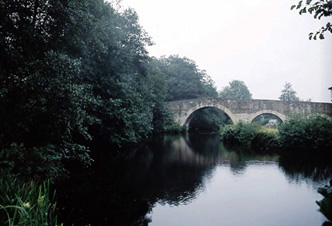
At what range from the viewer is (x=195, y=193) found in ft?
20.2

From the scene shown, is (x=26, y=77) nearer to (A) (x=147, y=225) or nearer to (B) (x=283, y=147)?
(A) (x=147, y=225)

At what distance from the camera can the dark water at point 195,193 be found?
4.72 meters

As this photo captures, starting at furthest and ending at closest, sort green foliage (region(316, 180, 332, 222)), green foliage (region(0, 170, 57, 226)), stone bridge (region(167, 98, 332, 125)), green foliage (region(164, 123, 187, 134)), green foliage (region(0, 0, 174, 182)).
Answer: green foliage (region(164, 123, 187, 134)) < stone bridge (region(167, 98, 332, 125)) < green foliage (region(0, 0, 174, 182)) < green foliage (region(316, 180, 332, 222)) < green foliage (region(0, 170, 57, 226))

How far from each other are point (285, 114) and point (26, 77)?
21887 mm

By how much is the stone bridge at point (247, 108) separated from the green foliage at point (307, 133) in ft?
23.6

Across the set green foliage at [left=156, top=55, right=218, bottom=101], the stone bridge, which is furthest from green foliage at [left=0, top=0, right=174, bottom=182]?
green foliage at [left=156, top=55, right=218, bottom=101]

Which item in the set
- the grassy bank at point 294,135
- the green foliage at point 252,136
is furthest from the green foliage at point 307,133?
the green foliage at point 252,136

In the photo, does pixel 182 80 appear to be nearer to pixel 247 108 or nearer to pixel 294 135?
pixel 247 108

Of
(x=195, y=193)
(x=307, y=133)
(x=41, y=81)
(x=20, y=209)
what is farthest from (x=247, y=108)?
(x=20, y=209)

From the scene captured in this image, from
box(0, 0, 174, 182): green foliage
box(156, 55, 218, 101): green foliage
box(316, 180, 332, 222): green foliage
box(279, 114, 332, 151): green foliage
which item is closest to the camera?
box(316, 180, 332, 222): green foliage

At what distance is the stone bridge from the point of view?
2122 centimetres

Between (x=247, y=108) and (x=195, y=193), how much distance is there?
19.0 meters

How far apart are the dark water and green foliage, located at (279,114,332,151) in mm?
1519

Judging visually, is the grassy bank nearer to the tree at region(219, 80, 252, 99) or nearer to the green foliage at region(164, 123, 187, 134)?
the green foliage at region(164, 123, 187, 134)
